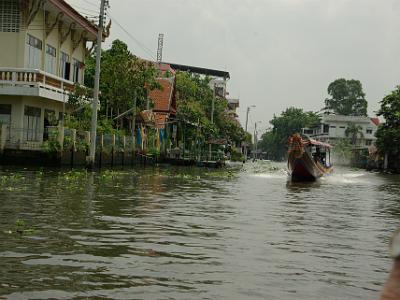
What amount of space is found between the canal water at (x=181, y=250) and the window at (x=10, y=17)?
55.1ft

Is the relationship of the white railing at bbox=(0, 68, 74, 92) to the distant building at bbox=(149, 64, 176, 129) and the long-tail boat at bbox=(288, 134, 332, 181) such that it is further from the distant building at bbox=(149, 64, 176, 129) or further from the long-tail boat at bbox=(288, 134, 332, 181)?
the distant building at bbox=(149, 64, 176, 129)

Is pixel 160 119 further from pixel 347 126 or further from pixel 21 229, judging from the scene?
pixel 347 126

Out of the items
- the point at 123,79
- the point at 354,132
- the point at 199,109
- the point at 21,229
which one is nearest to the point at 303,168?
the point at 123,79

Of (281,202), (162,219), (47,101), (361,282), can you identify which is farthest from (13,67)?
(361,282)

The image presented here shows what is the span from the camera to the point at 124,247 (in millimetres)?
7379

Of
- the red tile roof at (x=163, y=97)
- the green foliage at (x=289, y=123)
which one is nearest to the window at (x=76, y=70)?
the red tile roof at (x=163, y=97)

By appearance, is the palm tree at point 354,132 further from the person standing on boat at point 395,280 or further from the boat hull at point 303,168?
the person standing on boat at point 395,280

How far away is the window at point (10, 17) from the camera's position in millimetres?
28172

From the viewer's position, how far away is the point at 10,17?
92.8 ft

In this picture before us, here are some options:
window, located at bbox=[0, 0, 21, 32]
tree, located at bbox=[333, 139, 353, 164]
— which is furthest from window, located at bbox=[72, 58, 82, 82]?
tree, located at bbox=[333, 139, 353, 164]

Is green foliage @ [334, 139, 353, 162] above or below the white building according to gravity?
below

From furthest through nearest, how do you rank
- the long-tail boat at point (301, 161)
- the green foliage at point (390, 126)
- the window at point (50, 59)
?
the green foliage at point (390, 126) → the window at point (50, 59) → the long-tail boat at point (301, 161)

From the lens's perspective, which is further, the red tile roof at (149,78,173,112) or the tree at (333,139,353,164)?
the tree at (333,139,353,164)

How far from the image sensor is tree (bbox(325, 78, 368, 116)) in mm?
123250
